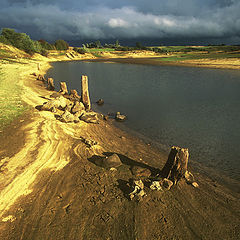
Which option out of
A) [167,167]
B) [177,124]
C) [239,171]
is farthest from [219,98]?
[167,167]

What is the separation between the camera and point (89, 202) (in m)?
6.89

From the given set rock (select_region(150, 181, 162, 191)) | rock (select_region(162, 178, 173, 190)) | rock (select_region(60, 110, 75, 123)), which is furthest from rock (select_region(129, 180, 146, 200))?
rock (select_region(60, 110, 75, 123))

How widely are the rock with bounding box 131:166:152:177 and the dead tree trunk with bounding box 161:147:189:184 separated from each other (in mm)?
989

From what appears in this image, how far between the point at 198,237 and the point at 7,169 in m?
9.60

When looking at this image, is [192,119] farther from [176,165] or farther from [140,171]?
[140,171]

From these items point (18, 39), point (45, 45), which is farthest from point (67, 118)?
point (45, 45)

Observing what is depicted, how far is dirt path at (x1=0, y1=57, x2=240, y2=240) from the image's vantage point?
5.87m

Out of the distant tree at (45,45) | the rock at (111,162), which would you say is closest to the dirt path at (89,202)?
the rock at (111,162)

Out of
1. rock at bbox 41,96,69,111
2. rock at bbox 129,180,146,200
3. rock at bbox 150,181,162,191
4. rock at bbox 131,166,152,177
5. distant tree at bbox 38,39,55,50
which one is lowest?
rock at bbox 131,166,152,177

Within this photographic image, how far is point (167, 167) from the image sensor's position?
28.1 ft

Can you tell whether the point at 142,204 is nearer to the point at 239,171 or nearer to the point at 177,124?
the point at 239,171

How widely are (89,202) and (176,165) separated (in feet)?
15.8

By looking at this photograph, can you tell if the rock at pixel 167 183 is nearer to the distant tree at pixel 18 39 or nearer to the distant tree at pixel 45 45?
the distant tree at pixel 18 39

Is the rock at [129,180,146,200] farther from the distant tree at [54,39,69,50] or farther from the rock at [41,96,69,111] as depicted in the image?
the distant tree at [54,39,69,50]
